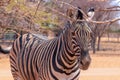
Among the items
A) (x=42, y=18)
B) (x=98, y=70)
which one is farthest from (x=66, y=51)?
(x=98, y=70)

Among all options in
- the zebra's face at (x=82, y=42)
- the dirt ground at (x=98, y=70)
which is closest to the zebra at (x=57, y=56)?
the zebra's face at (x=82, y=42)

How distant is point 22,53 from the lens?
21.0ft

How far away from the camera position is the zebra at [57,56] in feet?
13.9

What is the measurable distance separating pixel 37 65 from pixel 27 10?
13.0 feet

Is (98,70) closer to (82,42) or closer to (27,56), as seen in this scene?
(27,56)

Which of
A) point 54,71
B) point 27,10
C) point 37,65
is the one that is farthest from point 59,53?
point 27,10

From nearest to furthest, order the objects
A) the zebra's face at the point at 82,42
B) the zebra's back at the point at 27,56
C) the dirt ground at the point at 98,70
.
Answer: the zebra's face at the point at 82,42 < the zebra's back at the point at 27,56 < the dirt ground at the point at 98,70

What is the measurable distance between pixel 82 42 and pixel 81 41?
2cm

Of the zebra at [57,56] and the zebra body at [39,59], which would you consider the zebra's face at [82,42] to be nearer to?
the zebra at [57,56]

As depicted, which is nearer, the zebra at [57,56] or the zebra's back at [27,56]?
the zebra at [57,56]

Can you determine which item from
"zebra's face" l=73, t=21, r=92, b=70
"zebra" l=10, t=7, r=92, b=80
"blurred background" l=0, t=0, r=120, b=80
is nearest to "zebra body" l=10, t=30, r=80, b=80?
"zebra" l=10, t=7, r=92, b=80

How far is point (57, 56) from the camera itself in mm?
4934

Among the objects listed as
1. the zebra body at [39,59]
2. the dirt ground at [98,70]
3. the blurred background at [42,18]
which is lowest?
the dirt ground at [98,70]

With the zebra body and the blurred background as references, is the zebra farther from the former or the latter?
the blurred background
